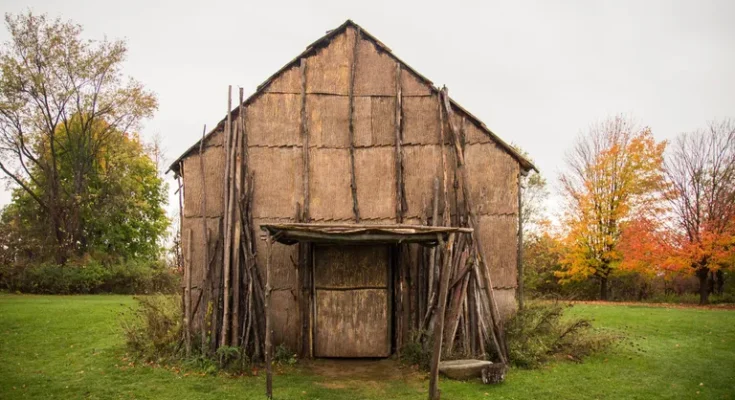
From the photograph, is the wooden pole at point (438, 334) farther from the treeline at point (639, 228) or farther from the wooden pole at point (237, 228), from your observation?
the treeline at point (639, 228)

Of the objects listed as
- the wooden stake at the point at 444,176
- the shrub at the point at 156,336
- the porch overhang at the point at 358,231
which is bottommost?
the shrub at the point at 156,336

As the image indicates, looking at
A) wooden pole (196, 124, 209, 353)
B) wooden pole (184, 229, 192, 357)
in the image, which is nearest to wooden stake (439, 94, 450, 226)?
wooden pole (196, 124, 209, 353)

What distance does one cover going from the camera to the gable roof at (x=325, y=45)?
11.8 meters

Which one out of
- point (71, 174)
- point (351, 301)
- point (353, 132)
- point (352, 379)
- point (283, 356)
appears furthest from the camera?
point (71, 174)

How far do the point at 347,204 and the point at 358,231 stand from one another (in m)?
2.48

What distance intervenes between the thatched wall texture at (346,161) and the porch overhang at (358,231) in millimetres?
2031

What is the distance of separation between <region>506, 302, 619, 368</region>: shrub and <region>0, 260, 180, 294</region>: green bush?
65.7 feet

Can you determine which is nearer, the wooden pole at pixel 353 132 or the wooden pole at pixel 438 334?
the wooden pole at pixel 438 334

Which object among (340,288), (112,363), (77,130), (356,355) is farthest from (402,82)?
(77,130)

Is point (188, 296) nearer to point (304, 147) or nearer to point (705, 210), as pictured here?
point (304, 147)

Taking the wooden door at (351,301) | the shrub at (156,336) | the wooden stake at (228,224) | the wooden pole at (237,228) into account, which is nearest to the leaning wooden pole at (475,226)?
the wooden door at (351,301)

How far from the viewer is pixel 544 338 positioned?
461 inches

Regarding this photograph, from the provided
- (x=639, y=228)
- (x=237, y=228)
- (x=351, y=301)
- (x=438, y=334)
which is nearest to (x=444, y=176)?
(x=351, y=301)

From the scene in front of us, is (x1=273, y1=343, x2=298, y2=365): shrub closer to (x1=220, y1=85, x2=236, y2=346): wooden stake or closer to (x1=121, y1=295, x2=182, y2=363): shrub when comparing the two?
(x1=220, y1=85, x2=236, y2=346): wooden stake
